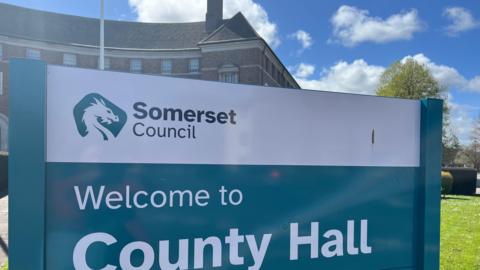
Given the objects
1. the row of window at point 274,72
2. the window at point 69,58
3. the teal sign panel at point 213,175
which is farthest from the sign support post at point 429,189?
the window at point 69,58

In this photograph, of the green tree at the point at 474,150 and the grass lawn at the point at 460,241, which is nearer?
the grass lawn at the point at 460,241

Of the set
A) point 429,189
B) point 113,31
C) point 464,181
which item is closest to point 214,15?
point 113,31

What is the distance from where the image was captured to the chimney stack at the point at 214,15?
40906mm

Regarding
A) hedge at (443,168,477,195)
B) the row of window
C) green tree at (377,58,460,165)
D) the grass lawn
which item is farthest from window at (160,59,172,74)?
the grass lawn

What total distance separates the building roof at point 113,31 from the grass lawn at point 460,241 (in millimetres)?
30726

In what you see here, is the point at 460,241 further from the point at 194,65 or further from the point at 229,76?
the point at 194,65

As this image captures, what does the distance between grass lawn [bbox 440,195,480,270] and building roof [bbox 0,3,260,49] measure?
30726mm

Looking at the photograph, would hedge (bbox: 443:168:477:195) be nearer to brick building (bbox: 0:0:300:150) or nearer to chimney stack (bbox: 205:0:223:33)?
brick building (bbox: 0:0:300:150)

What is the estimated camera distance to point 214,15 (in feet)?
136

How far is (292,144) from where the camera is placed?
2027mm

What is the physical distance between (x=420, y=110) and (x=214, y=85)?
1406 millimetres

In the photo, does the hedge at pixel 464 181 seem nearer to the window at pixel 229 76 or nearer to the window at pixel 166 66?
the window at pixel 229 76

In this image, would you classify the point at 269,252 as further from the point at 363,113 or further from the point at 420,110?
Answer: the point at 420,110

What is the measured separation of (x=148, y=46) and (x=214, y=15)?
9.49 m
